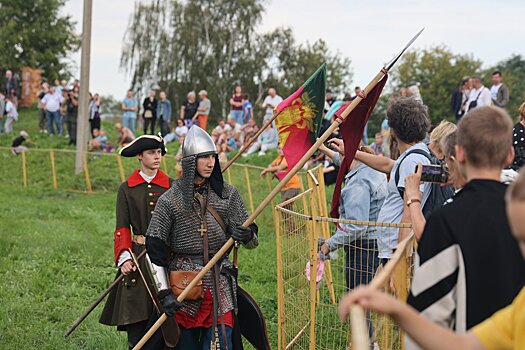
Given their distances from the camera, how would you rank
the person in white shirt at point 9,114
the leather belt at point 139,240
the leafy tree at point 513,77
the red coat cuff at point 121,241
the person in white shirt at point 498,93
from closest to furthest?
the red coat cuff at point 121,241, the leather belt at point 139,240, the person in white shirt at point 498,93, the person in white shirt at point 9,114, the leafy tree at point 513,77

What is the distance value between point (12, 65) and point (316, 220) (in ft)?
155

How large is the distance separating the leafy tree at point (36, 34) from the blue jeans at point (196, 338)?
46.5 meters

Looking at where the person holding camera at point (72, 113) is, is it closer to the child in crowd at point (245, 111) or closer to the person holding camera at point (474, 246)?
the child in crowd at point (245, 111)

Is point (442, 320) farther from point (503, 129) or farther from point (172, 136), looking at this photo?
point (172, 136)

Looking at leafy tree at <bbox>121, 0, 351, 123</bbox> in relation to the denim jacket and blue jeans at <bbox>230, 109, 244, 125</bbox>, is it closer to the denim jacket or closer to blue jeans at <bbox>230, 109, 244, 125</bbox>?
blue jeans at <bbox>230, 109, 244, 125</bbox>

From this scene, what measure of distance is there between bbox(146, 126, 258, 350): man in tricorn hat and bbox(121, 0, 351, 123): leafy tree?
143 feet

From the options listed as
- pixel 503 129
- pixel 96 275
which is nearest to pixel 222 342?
pixel 503 129

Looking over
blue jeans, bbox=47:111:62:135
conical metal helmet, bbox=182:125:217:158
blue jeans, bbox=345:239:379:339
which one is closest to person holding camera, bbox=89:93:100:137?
blue jeans, bbox=47:111:62:135

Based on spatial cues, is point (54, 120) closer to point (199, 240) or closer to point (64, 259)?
point (64, 259)

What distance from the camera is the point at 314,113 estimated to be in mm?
6051

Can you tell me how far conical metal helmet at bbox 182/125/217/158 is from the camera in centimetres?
542

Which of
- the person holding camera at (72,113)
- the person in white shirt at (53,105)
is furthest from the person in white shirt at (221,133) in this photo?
the person in white shirt at (53,105)

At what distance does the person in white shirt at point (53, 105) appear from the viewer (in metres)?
27.6

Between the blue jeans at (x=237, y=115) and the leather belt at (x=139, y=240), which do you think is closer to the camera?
the leather belt at (x=139, y=240)
